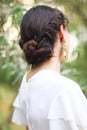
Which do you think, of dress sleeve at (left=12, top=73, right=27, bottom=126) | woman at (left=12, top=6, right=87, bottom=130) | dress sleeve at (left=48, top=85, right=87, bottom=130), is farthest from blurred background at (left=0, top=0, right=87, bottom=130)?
dress sleeve at (left=48, top=85, right=87, bottom=130)

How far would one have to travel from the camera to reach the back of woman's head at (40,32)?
6.97ft

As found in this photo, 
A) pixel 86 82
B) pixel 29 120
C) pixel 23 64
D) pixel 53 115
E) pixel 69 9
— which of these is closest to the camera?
pixel 53 115

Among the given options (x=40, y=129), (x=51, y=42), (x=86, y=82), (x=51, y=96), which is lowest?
(x=86, y=82)

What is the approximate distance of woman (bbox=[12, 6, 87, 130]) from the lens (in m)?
2.05

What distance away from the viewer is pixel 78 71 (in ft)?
11.0

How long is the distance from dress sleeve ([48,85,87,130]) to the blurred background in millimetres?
871

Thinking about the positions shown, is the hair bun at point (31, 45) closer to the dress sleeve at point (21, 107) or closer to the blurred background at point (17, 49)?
the dress sleeve at point (21, 107)

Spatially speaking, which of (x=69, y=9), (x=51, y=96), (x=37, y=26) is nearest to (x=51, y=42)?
(x=37, y=26)

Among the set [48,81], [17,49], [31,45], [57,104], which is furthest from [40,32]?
[17,49]

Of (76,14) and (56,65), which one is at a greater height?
(56,65)

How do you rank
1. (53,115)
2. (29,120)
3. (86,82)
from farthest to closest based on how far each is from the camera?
(86,82), (29,120), (53,115)

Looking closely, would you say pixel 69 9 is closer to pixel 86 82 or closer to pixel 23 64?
pixel 23 64

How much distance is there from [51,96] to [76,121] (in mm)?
142

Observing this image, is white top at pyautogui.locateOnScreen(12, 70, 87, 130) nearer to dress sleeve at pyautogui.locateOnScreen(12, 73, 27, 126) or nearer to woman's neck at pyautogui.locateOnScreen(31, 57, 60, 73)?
woman's neck at pyautogui.locateOnScreen(31, 57, 60, 73)
